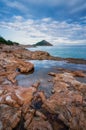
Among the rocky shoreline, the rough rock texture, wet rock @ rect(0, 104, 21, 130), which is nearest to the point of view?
wet rock @ rect(0, 104, 21, 130)

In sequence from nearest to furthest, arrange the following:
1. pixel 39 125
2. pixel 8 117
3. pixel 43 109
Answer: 1. pixel 39 125
2. pixel 8 117
3. pixel 43 109

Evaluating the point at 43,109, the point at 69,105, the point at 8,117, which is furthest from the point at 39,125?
the point at 69,105

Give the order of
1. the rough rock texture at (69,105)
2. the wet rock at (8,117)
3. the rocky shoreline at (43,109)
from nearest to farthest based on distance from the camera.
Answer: the wet rock at (8,117), the rocky shoreline at (43,109), the rough rock texture at (69,105)

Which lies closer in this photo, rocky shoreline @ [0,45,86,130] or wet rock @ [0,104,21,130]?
wet rock @ [0,104,21,130]

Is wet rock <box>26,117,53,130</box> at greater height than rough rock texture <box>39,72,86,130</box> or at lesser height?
lesser

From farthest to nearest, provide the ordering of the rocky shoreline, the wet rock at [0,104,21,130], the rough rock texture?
the rough rock texture < the rocky shoreline < the wet rock at [0,104,21,130]

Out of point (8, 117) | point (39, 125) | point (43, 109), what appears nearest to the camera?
point (39, 125)

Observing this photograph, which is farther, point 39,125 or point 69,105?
point 69,105

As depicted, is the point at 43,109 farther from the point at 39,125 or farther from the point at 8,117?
the point at 8,117

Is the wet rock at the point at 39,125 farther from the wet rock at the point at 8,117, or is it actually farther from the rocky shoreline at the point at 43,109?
the wet rock at the point at 8,117

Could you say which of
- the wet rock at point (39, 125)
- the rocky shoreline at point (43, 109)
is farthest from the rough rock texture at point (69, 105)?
the wet rock at point (39, 125)

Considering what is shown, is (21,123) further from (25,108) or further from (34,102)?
(34,102)

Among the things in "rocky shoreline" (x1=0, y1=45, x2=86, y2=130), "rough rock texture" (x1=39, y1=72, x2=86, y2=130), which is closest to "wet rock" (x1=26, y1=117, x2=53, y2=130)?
"rocky shoreline" (x1=0, y1=45, x2=86, y2=130)

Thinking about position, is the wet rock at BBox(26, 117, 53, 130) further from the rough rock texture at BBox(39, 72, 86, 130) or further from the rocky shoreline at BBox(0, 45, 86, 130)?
the rough rock texture at BBox(39, 72, 86, 130)
